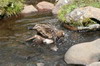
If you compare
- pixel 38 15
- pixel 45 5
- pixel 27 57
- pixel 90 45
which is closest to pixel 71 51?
pixel 90 45

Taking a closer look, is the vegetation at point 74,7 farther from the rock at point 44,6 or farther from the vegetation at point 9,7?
the vegetation at point 9,7

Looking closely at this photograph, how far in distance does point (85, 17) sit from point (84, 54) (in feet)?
11.6

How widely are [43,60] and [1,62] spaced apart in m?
1.56

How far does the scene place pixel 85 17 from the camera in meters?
11.4

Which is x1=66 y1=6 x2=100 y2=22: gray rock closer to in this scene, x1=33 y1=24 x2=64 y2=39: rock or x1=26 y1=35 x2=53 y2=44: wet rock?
x1=33 y1=24 x2=64 y2=39: rock

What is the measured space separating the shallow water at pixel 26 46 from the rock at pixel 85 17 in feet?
1.45

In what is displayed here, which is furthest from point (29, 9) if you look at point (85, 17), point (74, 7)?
point (85, 17)

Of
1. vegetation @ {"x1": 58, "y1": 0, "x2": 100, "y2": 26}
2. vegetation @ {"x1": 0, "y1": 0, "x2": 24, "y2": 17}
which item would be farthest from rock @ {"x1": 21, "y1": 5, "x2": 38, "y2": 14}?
vegetation @ {"x1": 58, "y1": 0, "x2": 100, "y2": 26}

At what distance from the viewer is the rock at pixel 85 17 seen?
1134 centimetres

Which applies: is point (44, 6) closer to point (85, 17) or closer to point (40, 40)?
point (85, 17)

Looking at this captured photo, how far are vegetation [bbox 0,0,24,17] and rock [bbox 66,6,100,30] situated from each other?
4100 millimetres

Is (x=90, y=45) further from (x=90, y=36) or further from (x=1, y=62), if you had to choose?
(x=1, y=62)

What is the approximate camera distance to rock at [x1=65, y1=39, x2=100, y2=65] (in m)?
8.06

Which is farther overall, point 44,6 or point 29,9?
point 44,6
